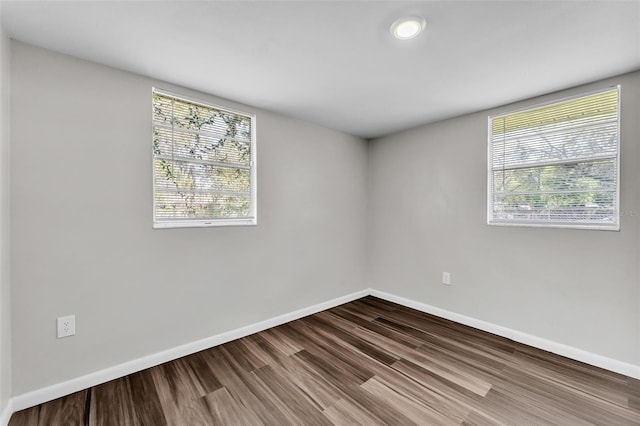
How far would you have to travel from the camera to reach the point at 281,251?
115 inches

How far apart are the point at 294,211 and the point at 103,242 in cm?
169

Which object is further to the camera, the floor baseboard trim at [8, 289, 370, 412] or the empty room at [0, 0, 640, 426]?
the floor baseboard trim at [8, 289, 370, 412]

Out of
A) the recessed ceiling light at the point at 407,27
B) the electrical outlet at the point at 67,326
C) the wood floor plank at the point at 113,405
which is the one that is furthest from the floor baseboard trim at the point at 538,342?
the electrical outlet at the point at 67,326

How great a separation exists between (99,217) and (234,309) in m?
1.32

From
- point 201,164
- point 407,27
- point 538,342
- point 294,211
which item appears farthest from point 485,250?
point 201,164

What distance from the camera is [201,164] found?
7.87ft

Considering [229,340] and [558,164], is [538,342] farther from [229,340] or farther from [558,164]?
[229,340]

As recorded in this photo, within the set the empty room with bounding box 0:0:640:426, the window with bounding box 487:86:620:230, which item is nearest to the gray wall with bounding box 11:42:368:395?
the empty room with bounding box 0:0:640:426

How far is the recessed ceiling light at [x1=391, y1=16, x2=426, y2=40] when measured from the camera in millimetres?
1446

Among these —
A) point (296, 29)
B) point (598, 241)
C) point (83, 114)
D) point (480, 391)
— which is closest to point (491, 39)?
point (296, 29)

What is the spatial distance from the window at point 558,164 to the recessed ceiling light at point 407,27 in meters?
1.66

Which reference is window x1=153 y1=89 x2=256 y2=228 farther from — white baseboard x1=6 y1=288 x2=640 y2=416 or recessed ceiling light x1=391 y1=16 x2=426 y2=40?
recessed ceiling light x1=391 y1=16 x2=426 y2=40

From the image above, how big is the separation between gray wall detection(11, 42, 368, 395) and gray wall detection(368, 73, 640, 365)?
1.60 m

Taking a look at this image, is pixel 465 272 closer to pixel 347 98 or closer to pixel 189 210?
pixel 347 98
